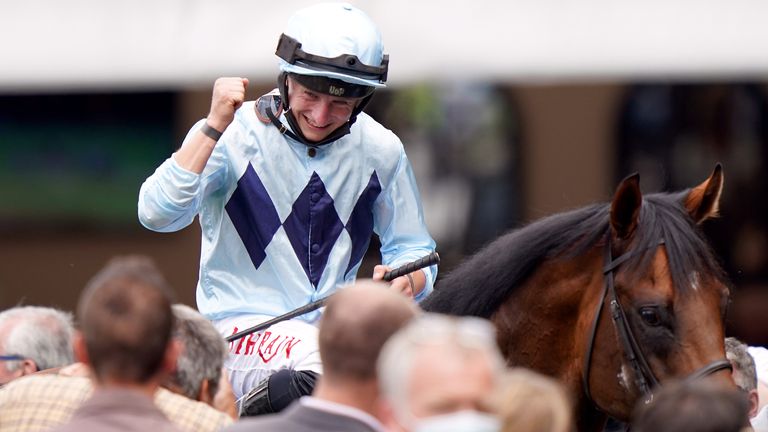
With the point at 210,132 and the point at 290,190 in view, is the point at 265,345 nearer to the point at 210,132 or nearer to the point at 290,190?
the point at 290,190

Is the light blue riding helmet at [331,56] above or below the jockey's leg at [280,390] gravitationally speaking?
above

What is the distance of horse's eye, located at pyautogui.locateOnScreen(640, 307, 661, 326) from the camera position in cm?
386

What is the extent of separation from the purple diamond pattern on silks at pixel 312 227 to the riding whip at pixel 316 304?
12cm

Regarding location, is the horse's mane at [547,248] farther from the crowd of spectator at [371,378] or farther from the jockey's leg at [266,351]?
the crowd of spectator at [371,378]

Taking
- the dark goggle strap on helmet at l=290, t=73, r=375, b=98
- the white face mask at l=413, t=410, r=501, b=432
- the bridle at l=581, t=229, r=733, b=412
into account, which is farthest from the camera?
the dark goggle strap on helmet at l=290, t=73, r=375, b=98

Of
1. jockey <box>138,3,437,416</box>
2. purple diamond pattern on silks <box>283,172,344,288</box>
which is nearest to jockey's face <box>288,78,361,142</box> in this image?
jockey <box>138,3,437,416</box>

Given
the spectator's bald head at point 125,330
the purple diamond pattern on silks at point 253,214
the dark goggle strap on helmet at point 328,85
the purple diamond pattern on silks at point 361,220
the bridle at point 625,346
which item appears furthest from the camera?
the purple diamond pattern on silks at point 361,220

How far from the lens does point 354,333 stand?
9.09 feet

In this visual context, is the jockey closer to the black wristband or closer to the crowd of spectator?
the black wristband

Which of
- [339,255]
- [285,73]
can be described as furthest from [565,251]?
[285,73]

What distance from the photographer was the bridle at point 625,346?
12.4 feet

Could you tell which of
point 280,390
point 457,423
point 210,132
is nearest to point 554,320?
point 280,390

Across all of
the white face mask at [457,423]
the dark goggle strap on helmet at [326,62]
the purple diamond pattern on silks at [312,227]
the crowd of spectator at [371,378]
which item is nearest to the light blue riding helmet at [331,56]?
the dark goggle strap on helmet at [326,62]

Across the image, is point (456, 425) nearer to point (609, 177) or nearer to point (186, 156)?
point (186, 156)
